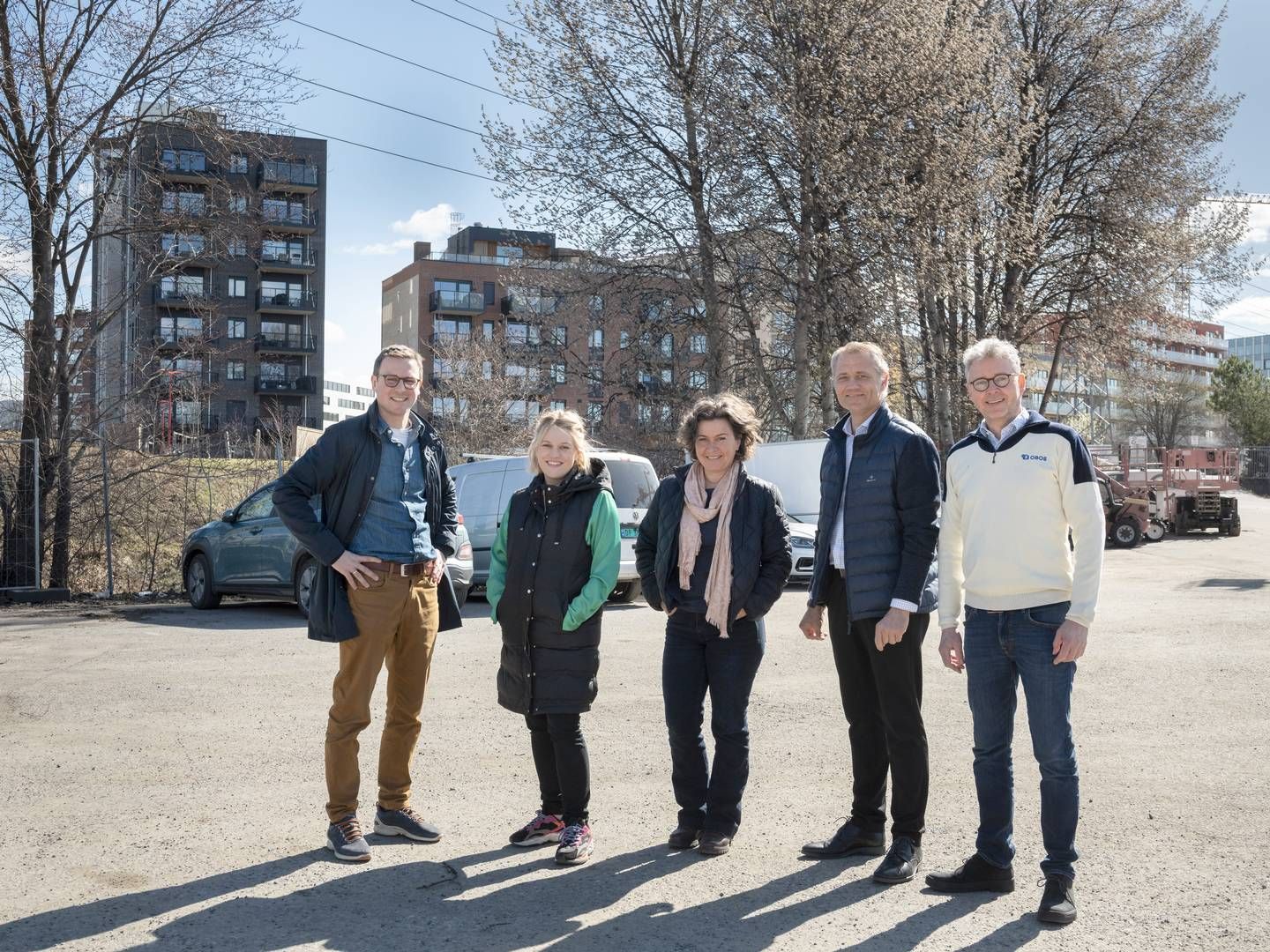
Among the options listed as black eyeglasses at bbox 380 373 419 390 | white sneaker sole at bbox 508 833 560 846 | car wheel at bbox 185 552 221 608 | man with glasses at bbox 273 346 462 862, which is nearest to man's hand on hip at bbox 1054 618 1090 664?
white sneaker sole at bbox 508 833 560 846

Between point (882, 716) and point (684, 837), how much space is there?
0.98 meters

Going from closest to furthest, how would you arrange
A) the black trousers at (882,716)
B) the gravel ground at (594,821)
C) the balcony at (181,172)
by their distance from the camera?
the gravel ground at (594,821) < the black trousers at (882,716) < the balcony at (181,172)

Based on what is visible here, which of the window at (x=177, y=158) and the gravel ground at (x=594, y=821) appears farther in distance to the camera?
the window at (x=177, y=158)

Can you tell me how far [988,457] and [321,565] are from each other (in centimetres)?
279

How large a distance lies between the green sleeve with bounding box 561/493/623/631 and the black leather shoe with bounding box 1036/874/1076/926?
2.00 meters

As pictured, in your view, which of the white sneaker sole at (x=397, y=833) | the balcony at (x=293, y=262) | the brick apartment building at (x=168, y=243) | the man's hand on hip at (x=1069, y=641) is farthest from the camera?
the balcony at (x=293, y=262)

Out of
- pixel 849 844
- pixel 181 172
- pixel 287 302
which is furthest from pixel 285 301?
pixel 849 844

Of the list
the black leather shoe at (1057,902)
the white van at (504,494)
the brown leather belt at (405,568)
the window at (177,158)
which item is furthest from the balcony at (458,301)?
the black leather shoe at (1057,902)

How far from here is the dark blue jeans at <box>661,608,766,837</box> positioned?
518 cm

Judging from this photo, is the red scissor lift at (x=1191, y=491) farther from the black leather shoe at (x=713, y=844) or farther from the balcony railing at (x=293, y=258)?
the balcony railing at (x=293, y=258)

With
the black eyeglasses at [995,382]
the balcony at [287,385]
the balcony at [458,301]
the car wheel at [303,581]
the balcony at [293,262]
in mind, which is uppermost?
the balcony at [293,262]

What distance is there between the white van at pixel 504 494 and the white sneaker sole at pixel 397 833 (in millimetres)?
8650

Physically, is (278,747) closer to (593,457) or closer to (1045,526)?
(593,457)

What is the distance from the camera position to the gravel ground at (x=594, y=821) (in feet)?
13.9
